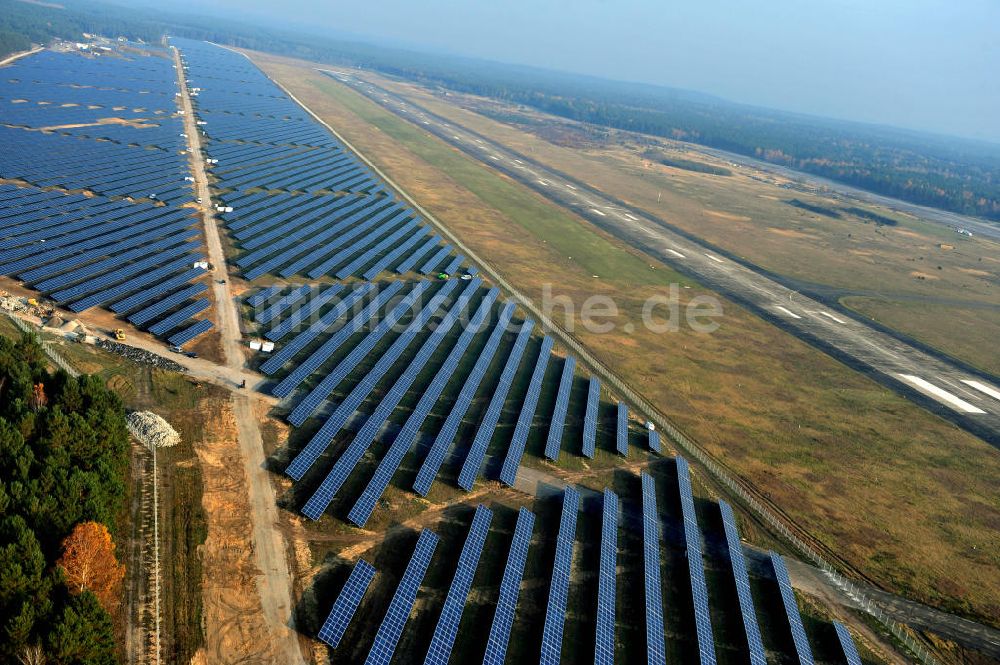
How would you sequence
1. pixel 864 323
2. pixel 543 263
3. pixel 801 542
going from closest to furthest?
pixel 801 542 < pixel 864 323 < pixel 543 263

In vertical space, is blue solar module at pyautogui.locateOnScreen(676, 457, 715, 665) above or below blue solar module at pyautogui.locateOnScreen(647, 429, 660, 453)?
below

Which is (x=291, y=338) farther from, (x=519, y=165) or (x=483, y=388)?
(x=519, y=165)

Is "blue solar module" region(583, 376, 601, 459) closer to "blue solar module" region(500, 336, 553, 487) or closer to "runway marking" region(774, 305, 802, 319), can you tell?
"blue solar module" region(500, 336, 553, 487)

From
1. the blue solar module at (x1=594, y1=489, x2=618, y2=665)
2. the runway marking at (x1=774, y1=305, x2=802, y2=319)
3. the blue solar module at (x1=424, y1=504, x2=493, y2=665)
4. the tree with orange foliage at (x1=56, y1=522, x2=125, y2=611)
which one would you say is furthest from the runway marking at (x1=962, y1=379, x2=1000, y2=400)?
the tree with orange foliage at (x1=56, y1=522, x2=125, y2=611)

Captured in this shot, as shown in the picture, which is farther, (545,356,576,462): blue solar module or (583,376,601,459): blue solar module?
(583,376,601,459): blue solar module

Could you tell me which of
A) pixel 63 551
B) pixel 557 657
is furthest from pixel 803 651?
pixel 63 551

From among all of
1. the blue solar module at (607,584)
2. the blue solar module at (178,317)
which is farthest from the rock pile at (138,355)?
the blue solar module at (607,584)

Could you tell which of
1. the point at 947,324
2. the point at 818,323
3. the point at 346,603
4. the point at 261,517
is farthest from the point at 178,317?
the point at 947,324
